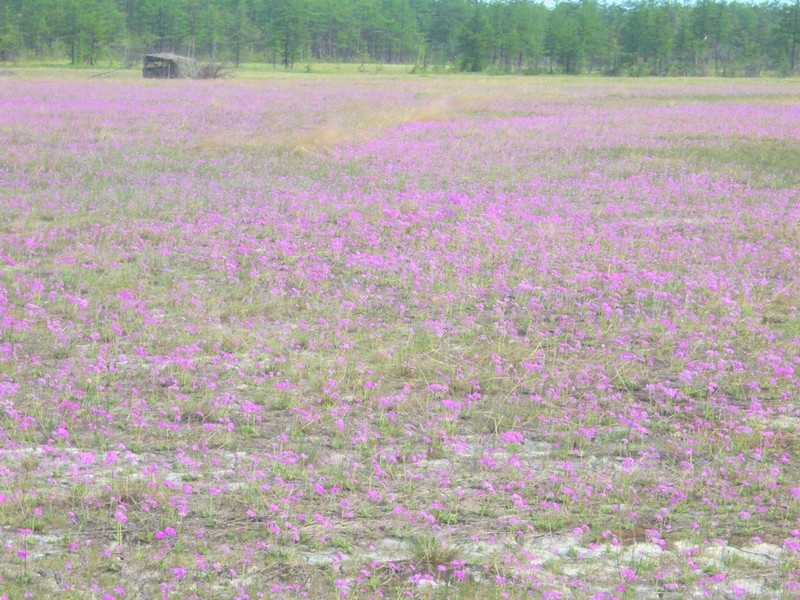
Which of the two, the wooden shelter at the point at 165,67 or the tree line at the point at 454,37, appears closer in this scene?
the wooden shelter at the point at 165,67

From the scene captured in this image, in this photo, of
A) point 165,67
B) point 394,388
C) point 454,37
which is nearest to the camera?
point 394,388

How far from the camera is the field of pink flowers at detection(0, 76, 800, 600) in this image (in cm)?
432

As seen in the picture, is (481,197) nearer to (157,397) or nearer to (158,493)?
(157,397)

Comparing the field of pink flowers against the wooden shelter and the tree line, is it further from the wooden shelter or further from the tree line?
the tree line

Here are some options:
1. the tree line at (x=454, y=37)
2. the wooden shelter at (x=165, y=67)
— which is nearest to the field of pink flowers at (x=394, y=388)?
the wooden shelter at (x=165, y=67)

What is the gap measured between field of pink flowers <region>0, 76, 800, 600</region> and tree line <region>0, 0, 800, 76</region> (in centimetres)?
7331

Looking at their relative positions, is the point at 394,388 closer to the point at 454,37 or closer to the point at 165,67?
the point at 165,67

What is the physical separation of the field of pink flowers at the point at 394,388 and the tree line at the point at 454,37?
73307mm

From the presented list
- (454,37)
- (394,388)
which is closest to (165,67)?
(394,388)

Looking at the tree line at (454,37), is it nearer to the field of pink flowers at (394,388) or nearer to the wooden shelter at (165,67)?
the wooden shelter at (165,67)

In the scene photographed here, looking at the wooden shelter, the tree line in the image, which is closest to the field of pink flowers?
the wooden shelter

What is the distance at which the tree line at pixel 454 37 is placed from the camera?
287 ft

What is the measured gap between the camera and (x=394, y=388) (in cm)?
670

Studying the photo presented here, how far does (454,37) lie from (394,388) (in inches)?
4609
